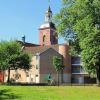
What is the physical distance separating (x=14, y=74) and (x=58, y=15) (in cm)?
5135

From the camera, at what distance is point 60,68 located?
108812 millimetres

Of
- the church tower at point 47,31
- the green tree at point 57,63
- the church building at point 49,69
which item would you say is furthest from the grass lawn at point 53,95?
the church tower at point 47,31

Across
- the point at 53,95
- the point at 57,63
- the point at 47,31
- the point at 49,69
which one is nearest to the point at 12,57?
the point at 57,63

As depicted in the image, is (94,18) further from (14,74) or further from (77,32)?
(14,74)

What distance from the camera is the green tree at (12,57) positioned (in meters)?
78.2

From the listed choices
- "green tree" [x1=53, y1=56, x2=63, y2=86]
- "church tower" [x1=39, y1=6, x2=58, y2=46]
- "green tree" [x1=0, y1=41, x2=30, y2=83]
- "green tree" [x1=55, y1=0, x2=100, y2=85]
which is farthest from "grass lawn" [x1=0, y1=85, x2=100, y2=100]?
"church tower" [x1=39, y1=6, x2=58, y2=46]

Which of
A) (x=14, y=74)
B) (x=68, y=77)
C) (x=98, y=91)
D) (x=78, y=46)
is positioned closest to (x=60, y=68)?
(x=68, y=77)

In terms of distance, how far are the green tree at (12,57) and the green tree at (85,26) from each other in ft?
50.0

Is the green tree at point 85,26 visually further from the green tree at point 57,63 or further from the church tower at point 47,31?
the church tower at point 47,31

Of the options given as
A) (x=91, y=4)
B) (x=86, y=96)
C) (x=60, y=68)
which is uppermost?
(x=91, y=4)

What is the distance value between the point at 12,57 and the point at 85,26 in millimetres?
23045

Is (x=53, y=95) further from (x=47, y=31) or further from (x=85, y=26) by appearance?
(x=47, y=31)

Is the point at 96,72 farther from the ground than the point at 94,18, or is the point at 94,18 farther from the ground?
the point at 94,18

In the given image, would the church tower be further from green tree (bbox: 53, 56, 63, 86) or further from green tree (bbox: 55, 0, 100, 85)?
green tree (bbox: 55, 0, 100, 85)
